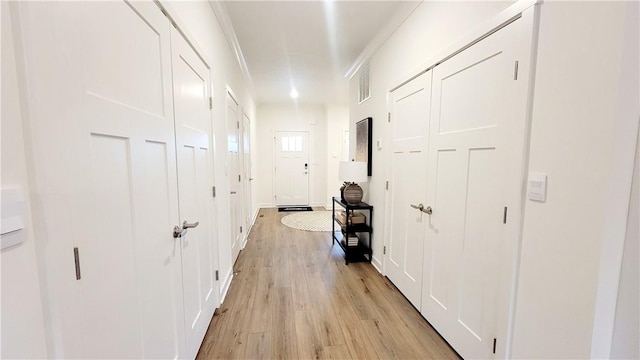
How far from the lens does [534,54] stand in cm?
110

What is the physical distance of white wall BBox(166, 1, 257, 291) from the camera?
1.66 m

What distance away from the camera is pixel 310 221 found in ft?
16.2

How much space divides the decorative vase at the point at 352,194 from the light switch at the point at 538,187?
6.75 feet

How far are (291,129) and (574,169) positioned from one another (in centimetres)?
564

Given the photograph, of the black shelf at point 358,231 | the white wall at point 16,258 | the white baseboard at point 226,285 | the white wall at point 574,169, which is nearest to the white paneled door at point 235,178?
the white baseboard at point 226,285

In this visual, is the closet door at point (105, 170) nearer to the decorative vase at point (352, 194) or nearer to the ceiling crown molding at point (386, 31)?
the ceiling crown molding at point (386, 31)

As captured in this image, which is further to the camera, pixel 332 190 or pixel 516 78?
pixel 332 190

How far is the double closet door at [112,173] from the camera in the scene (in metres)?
0.59

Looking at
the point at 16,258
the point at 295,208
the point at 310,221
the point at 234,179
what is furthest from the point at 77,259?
the point at 295,208

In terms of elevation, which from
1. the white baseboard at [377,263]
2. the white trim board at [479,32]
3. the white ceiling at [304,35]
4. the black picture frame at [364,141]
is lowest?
the white baseboard at [377,263]

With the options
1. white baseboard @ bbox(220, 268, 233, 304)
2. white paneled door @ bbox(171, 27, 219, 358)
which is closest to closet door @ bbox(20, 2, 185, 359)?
white paneled door @ bbox(171, 27, 219, 358)

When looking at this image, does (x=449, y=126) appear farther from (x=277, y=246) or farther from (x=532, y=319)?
(x=277, y=246)

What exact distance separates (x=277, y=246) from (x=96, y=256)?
2.91 m

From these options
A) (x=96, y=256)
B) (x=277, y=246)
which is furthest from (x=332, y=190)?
(x=96, y=256)
